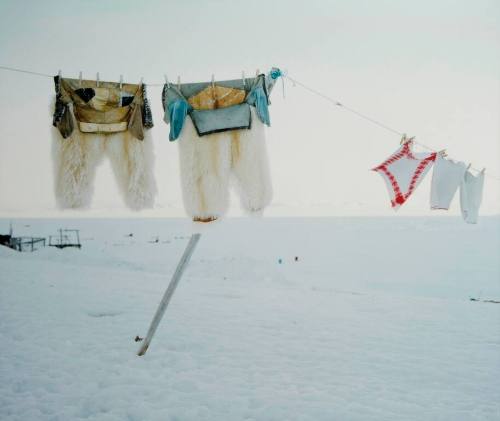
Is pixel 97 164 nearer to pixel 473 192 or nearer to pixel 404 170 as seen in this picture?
pixel 404 170

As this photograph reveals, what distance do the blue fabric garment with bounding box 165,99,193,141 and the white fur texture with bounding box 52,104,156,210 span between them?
16.2 inches

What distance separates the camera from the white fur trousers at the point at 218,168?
12.0ft

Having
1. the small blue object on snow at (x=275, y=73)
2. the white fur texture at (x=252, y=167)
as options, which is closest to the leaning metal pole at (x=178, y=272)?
the white fur texture at (x=252, y=167)

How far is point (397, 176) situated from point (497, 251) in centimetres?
3266

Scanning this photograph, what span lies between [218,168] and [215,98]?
744 mm

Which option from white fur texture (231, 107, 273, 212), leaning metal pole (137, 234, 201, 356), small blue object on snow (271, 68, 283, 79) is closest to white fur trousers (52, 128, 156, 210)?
leaning metal pole (137, 234, 201, 356)

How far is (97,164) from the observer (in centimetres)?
382

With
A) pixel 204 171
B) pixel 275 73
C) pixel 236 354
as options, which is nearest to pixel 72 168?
pixel 204 171

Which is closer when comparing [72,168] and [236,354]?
[72,168]

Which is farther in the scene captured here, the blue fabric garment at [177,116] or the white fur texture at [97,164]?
the white fur texture at [97,164]

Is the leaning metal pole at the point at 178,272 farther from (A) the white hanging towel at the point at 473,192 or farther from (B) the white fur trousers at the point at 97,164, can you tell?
(A) the white hanging towel at the point at 473,192

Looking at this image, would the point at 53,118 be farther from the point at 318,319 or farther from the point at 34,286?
the point at 34,286

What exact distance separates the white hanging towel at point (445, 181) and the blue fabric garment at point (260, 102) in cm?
287

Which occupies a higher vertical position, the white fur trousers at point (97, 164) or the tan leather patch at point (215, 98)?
the tan leather patch at point (215, 98)
